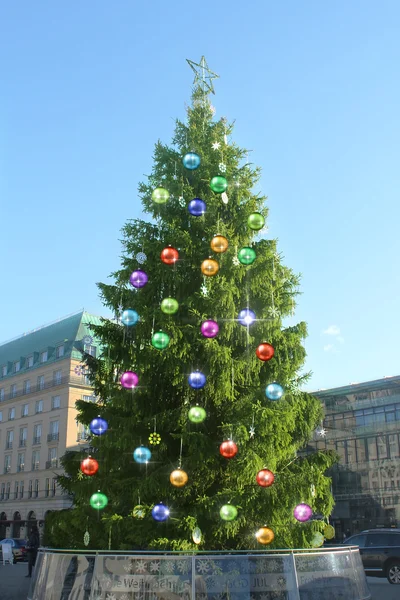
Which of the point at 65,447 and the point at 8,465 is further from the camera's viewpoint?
the point at 8,465

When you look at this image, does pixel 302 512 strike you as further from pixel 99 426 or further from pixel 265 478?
pixel 99 426

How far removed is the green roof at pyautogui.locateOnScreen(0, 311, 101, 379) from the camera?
217 ft

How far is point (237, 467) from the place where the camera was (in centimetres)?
1302

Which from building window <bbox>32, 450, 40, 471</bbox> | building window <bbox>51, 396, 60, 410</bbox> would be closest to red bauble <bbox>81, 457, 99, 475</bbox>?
building window <bbox>51, 396, 60, 410</bbox>

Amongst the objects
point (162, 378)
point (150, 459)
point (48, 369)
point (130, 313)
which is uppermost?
point (48, 369)

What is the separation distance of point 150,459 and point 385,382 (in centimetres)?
3237

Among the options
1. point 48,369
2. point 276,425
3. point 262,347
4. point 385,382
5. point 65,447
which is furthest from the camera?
point 48,369

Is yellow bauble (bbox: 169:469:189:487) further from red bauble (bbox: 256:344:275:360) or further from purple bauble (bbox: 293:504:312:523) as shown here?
red bauble (bbox: 256:344:275:360)

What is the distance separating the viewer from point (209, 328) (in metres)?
13.1

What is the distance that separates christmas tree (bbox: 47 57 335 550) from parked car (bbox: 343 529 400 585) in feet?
20.7

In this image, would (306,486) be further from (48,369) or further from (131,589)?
(48,369)

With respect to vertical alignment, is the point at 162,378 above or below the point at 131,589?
above

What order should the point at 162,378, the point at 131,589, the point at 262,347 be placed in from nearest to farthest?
1. the point at 131,589
2. the point at 262,347
3. the point at 162,378

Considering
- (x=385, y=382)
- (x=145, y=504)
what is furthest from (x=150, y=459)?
(x=385, y=382)
